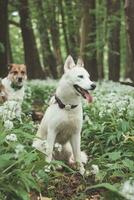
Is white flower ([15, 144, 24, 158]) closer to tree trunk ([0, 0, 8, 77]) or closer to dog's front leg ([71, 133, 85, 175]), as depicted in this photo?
dog's front leg ([71, 133, 85, 175])

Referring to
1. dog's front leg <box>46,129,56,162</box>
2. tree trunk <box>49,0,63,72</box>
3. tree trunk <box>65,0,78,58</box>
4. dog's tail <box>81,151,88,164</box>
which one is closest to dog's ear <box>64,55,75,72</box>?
dog's front leg <box>46,129,56,162</box>

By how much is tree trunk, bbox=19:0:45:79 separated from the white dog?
19.7 metres

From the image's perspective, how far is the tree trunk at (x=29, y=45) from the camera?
27766 mm

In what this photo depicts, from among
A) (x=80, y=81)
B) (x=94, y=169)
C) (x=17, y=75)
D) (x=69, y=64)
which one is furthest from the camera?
(x=17, y=75)

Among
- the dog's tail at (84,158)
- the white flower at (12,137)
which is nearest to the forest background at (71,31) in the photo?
the dog's tail at (84,158)

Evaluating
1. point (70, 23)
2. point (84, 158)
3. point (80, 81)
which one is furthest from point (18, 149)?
point (70, 23)

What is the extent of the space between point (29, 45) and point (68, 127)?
2024cm

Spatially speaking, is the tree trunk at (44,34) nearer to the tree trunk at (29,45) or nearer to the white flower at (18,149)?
the tree trunk at (29,45)

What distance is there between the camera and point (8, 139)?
597cm

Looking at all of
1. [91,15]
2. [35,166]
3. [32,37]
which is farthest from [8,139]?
[32,37]

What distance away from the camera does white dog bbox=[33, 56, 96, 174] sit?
25.5ft

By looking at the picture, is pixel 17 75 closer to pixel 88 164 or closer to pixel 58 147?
pixel 58 147

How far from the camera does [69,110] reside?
7898mm

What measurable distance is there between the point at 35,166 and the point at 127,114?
434 cm
